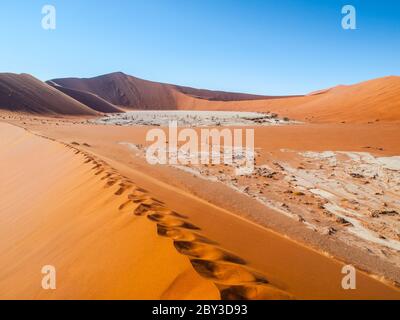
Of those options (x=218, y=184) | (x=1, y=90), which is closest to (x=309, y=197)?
(x=218, y=184)

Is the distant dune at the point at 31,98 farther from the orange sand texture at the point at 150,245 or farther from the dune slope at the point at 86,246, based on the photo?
the dune slope at the point at 86,246

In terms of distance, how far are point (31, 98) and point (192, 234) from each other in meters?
36.6

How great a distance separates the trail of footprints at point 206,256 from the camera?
1949mm

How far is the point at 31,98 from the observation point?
111ft

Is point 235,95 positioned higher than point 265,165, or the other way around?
point 235,95

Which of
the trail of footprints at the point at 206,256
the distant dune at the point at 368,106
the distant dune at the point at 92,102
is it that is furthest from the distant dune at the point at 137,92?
the trail of footprints at the point at 206,256

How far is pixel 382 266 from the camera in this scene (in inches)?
138

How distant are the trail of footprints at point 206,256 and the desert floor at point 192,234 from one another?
0.5 inches
